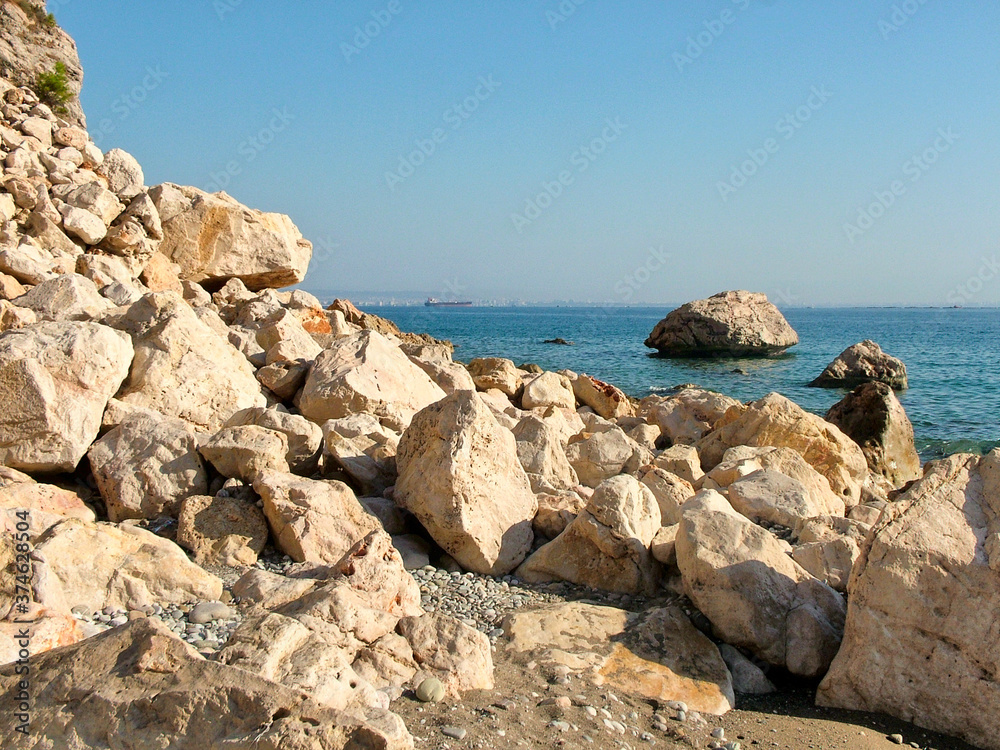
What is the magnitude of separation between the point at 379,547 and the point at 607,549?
2.11 m

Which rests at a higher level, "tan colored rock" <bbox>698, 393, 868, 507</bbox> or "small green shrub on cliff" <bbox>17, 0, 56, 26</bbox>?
"small green shrub on cliff" <bbox>17, 0, 56, 26</bbox>

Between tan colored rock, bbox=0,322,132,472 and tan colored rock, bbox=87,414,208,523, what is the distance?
259mm

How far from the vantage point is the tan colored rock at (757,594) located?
213 inches

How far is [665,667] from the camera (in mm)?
5133

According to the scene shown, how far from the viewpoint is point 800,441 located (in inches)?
429

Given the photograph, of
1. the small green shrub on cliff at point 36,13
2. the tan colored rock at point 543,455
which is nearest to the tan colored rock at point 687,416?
the tan colored rock at point 543,455

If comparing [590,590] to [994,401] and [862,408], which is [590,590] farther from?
[994,401]

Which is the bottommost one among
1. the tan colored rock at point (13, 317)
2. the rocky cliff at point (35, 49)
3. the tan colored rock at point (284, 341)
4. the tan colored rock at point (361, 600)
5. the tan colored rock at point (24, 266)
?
the tan colored rock at point (361, 600)

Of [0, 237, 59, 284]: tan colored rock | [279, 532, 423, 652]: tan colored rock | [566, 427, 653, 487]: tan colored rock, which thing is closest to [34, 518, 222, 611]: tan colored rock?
[279, 532, 423, 652]: tan colored rock

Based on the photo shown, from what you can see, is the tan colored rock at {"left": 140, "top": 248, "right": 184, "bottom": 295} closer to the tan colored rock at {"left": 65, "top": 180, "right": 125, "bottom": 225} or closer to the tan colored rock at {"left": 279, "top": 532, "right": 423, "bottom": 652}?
the tan colored rock at {"left": 65, "top": 180, "right": 125, "bottom": 225}

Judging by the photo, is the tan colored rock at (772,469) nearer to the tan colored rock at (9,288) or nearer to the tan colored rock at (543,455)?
the tan colored rock at (543,455)

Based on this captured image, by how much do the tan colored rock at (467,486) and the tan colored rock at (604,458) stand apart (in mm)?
2494

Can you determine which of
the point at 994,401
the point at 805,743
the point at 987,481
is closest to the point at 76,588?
the point at 805,743

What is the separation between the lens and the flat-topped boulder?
96.7ft
